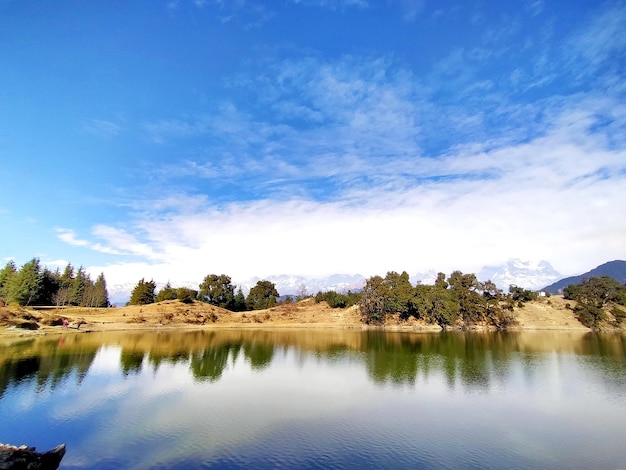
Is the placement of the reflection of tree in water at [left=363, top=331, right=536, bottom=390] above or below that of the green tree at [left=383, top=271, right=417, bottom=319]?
below

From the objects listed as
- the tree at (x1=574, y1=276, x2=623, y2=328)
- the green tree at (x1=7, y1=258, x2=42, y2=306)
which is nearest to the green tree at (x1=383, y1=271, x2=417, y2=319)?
the tree at (x1=574, y1=276, x2=623, y2=328)

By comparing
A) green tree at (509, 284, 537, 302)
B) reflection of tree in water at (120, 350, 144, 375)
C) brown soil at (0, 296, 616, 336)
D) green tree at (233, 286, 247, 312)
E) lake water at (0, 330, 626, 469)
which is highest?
green tree at (509, 284, 537, 302)

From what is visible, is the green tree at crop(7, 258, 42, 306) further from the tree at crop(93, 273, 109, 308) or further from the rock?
the rock

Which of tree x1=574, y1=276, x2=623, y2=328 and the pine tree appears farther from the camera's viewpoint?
→ the pine tree

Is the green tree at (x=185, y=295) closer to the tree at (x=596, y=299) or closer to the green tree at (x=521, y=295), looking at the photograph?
the green tree at (x=521, y=295)

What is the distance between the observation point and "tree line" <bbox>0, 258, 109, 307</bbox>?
122 m

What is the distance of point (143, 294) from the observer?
156250 mm

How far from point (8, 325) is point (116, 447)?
84.0m

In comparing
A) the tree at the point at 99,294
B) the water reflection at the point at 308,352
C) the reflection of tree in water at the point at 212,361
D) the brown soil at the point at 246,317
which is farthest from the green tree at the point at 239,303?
the reflection of tree in water at the point at 212,361

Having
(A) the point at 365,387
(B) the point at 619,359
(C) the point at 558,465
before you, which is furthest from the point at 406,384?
(B) the point at 619,359

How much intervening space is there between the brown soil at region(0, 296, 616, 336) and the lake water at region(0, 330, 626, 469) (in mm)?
47278

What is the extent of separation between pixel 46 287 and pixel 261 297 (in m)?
88.2

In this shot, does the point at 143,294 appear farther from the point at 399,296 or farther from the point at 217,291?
the point at 399,296

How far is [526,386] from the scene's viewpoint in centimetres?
4666
